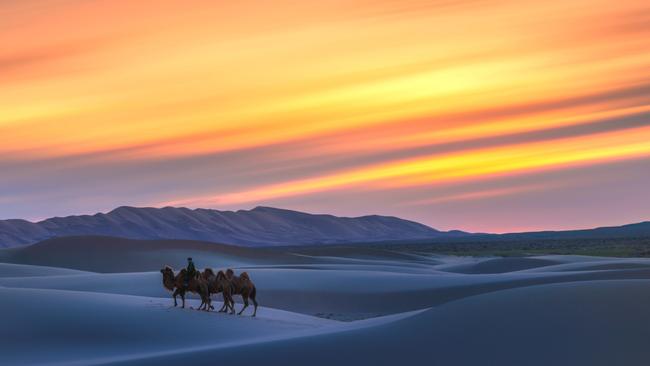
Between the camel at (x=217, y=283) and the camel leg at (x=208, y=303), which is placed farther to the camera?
the camel leg at (x=208, y=303)

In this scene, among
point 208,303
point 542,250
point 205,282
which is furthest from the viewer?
point 542,250

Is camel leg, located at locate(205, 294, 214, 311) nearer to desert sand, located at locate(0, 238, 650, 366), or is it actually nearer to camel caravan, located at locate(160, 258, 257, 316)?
camel caravan, located at locate(160, 258, 257, 316)

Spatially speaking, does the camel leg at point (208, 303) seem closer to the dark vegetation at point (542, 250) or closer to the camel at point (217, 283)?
the camel at point (217, 283)

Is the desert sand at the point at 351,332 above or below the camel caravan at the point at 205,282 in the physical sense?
below

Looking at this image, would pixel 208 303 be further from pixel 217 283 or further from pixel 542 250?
pixel 542 250

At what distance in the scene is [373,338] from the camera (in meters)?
15.6

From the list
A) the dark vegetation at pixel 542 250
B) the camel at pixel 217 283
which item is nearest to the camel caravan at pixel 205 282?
the camel at pixel 217 283

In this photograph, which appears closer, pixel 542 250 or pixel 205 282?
pixel 205 282

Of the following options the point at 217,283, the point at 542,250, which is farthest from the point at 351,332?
the point at 542,250

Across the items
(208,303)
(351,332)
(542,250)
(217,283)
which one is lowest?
(351,332)

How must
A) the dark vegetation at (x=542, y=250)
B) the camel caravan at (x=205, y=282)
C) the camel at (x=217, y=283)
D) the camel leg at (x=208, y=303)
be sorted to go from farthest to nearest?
1. the dark vegetation at (x=542, y=250)
2. the camel leg at (x=208, y=303)
3. the camel at (x=217, y=283)
4. the camel caravan at (x=205, y=282)

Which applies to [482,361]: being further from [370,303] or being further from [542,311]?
[370,303]

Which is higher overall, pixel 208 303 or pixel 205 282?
pixel 205 282

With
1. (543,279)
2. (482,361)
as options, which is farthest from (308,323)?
(543,279)
